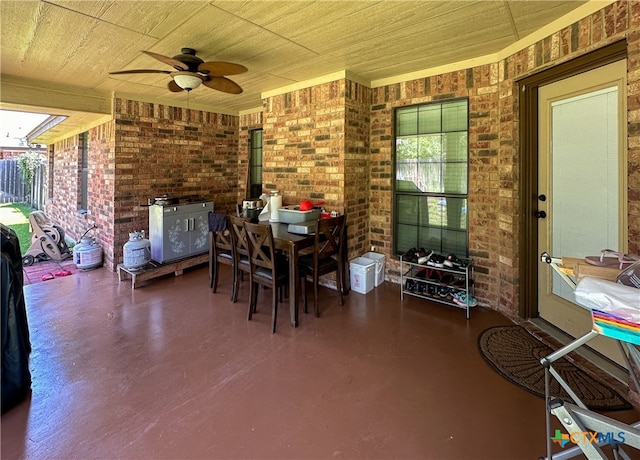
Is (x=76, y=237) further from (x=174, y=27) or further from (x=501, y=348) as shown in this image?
(x=501, y=348)

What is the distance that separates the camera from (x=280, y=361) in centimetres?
254

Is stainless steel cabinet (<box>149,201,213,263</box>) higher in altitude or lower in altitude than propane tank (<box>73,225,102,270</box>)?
higher

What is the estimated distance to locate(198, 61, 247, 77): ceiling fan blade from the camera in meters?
2.78

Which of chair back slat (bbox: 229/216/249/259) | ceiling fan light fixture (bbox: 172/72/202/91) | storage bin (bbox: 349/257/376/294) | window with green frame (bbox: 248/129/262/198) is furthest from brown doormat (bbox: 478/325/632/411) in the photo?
window with green frame (bbox: 248/129/262/198)

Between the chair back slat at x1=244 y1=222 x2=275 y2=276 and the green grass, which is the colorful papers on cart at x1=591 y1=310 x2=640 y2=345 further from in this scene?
the green grass

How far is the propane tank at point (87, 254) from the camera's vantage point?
4.97 metres

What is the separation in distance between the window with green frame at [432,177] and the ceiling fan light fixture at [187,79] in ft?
8.02

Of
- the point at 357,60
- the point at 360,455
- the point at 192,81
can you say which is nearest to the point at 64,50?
the point at 192,81

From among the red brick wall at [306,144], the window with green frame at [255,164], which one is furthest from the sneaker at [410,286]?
the window with green frame at [255,164]

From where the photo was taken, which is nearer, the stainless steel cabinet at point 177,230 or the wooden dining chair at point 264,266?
the wooden dining chair at point 264,266

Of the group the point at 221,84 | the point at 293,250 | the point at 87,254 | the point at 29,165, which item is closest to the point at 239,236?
the point at 293,250

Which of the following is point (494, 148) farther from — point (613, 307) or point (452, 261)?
point (613, 307)

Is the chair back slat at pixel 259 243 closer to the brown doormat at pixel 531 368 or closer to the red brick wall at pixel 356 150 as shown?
the red brick wall at pixel 356 150

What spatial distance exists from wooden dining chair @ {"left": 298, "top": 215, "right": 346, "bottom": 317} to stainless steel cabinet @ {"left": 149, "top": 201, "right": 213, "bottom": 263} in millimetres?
2149
